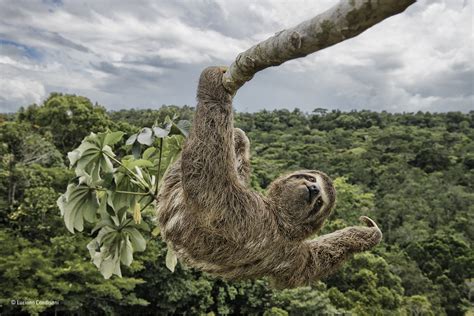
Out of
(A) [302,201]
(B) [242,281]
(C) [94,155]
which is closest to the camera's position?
(A) [302,201]

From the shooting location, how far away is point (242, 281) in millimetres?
17531

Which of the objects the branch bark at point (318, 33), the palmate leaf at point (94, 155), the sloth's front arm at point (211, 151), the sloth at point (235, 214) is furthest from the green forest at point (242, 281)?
the branch bark at point (318, 33)

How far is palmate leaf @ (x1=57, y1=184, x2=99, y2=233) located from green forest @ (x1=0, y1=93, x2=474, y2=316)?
2.80 ft

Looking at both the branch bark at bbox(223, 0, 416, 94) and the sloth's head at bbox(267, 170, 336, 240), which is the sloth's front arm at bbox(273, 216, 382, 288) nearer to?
the sloth's head at bbox(267, 170, 336, 240)

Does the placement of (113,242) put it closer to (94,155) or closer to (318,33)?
(94,155)

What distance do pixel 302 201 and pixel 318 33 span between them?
1.67 meters

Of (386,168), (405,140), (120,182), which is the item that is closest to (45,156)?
(120,182)

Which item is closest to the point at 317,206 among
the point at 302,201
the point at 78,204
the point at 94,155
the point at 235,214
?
the point at 302,201

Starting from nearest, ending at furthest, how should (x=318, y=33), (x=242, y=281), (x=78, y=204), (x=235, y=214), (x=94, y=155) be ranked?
1. (x=318, y=33)
2. (x=235, y=214)
3. (x=94, y=155)
4. (x=78, y=204)
5. (x=242, y=281)

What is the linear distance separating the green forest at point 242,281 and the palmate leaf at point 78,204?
2.80 ft

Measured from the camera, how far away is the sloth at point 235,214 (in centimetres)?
233

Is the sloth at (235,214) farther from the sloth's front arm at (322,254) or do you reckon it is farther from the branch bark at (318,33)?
the branch bark at (318,33)

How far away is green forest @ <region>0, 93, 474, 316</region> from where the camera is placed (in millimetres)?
19234

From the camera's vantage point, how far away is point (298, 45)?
156 centimetres
